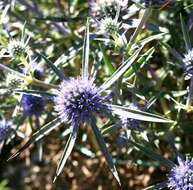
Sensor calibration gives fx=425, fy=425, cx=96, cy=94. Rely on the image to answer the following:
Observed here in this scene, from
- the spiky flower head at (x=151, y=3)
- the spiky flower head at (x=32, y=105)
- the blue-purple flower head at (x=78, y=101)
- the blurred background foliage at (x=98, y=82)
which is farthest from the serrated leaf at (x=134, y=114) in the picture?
the spiky flower head at (x=32, y=105)

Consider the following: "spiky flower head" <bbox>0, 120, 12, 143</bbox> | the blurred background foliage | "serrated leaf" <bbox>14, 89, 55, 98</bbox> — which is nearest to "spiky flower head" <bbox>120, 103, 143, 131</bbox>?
the blurred background foliage

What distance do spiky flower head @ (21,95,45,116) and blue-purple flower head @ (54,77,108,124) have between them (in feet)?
1.25

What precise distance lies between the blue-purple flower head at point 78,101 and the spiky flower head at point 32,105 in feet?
1.25

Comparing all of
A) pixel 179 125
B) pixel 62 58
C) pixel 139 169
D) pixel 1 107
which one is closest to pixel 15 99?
pixel 1 107

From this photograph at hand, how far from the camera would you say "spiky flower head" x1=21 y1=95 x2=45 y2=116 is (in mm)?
1666

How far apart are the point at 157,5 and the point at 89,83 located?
0.34 metres

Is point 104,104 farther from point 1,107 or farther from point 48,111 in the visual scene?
point 1,107

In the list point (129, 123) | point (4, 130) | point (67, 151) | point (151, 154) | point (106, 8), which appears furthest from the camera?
point (4, 130)

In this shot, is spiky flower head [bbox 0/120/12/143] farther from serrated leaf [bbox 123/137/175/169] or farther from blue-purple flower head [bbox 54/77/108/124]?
serrated leaf [bbox 123/137/175/169]

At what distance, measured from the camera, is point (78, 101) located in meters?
1.30

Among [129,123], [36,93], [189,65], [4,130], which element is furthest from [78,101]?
[4,130]

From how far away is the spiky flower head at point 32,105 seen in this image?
1.67 m

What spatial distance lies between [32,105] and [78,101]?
437 millimetres

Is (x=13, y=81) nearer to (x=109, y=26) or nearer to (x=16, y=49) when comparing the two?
(x=16, y=49)
